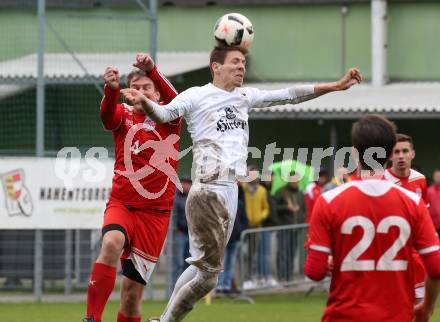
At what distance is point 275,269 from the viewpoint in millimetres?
17766

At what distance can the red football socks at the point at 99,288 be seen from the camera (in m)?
9.01

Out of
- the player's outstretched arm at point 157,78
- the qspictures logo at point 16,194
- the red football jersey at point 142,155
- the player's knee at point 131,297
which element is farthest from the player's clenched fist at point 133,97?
the qspictures logo at point 16,194

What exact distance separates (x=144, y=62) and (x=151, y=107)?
1428mm

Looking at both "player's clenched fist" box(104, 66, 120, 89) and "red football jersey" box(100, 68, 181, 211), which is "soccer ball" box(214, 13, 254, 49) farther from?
"player's clenched fist" box(104, 66, 120, 89)

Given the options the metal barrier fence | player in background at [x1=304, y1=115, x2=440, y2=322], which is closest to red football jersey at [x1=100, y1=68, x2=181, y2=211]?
player in background at [x1=304, y1=115, x2=440, y2=322]

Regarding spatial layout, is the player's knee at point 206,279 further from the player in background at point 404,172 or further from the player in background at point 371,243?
the player in background at point 371,243

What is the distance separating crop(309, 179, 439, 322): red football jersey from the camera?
19.5ft

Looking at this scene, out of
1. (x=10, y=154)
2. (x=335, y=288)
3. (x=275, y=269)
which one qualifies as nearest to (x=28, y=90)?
(x=10, y=154)

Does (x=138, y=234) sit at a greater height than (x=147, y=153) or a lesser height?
lesser

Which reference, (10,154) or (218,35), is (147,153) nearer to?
(218,35)

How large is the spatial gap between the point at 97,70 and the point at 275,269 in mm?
4061

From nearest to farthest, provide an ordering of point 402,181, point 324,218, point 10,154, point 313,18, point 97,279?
point 324,218 < point 97,279 < point 402,181 < point 10,154 < point 313,18

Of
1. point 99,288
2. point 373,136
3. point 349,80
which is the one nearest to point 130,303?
point 99,288

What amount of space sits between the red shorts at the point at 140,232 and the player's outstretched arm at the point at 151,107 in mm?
1273
